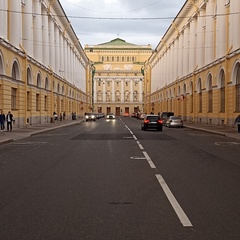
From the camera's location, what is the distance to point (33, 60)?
135ft

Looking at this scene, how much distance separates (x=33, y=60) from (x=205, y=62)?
19.3m

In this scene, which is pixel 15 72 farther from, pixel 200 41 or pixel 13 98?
pixel 200 41

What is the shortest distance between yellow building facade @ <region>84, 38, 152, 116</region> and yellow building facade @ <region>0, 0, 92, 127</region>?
58054 millimetres

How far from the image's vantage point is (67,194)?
7977 millimetres

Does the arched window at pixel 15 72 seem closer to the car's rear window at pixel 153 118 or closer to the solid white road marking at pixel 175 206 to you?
the car's rear window at pixel 153 118

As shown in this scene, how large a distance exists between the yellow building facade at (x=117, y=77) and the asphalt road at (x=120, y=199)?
386 ft

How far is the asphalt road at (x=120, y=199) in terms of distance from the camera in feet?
18.1

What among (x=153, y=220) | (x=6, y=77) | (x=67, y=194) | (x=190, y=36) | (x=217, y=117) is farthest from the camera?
(x=190, y=36)

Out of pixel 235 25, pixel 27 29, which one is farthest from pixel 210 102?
pixel 27 29

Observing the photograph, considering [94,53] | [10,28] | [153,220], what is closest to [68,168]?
[153,220]

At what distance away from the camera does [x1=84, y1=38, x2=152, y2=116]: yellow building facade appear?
130 m

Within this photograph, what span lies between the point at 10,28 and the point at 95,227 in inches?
1234

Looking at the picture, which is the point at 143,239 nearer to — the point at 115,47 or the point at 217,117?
the point at 217,117

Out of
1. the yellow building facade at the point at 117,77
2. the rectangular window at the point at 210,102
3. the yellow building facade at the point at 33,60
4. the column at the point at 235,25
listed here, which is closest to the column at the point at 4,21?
the yellow building facade at the point at 33,60
